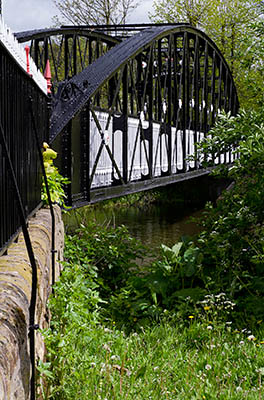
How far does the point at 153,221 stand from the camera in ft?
75.1

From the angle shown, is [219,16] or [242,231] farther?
[219,16]

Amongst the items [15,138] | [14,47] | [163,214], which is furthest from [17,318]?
[163,214]

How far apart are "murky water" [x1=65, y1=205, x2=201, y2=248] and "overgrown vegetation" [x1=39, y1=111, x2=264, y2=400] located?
19.0ft

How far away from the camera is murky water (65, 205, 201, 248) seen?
17.8m

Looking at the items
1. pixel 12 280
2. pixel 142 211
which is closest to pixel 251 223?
pixel 12 280

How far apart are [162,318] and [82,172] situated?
11.0 feet

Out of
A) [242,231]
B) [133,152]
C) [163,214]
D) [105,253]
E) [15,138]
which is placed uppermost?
[15,138]

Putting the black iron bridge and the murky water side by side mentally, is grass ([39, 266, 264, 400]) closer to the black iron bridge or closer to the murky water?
the black iron bridge

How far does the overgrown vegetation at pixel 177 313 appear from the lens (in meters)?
4.18

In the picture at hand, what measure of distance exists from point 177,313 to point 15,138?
321cm

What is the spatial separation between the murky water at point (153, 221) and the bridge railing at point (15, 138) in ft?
30.1

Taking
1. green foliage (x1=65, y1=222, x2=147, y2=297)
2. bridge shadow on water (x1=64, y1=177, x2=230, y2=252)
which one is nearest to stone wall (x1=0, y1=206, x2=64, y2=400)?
green foliage (x1=65, y1=222, x2=147, y2=297)

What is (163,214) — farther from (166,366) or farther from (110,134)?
(166,366)

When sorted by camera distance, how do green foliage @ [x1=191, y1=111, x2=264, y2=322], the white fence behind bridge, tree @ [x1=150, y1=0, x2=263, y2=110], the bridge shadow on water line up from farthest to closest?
tree @ [x1=150, y1=0, x2=263, y2=110]
the bridge shadow on water
the white fence behind bridge
green foliage @ [x1=191, y1=111, x2=264, y2=322]
